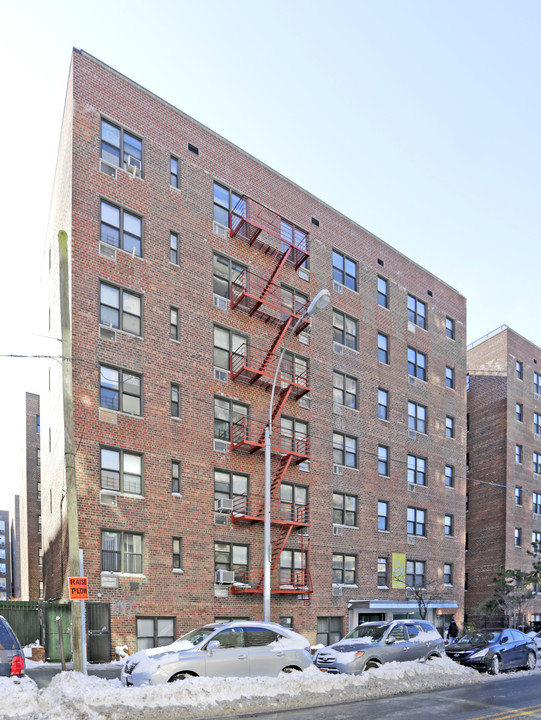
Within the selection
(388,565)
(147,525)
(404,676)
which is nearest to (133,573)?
(147,525)

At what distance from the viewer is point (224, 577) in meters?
25.8

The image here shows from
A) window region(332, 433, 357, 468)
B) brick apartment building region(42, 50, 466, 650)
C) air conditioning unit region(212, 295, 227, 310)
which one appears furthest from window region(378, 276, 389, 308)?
air conditioning unit region(212, 295, 227, 310)

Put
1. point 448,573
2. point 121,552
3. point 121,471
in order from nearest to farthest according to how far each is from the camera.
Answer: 1. point 121,552
2. point 121,471
3. point 448,573

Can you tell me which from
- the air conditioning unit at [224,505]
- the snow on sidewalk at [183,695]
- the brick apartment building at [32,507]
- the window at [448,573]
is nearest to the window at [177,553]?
the air conditioning unit at [224,505]

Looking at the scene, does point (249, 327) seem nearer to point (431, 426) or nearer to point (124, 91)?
point (124, 91)

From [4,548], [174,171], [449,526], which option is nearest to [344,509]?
[449,526]

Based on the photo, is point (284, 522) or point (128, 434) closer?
point (128, 434)

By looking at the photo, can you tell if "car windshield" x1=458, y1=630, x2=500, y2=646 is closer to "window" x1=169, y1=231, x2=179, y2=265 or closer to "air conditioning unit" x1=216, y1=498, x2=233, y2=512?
"air conditioning unit" x1=216, y1=498, x2=233, y2=512

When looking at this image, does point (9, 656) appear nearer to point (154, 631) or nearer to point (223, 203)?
point (154, 631)

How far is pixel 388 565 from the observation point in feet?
112

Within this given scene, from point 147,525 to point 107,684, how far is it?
11.4 m

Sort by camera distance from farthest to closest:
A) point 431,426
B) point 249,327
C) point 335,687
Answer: point 431,426 → point 249,327 → point 335,687

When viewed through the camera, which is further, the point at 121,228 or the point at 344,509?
the point at 344,509

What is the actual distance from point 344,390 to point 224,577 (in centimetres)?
1152
